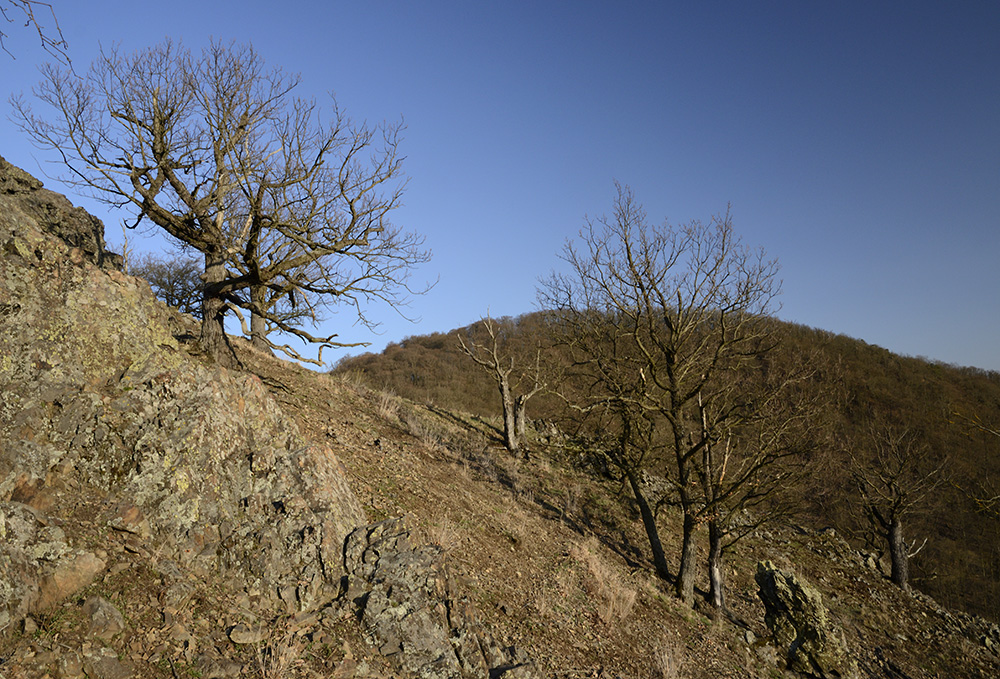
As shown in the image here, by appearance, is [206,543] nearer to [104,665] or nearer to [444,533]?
[104,665]

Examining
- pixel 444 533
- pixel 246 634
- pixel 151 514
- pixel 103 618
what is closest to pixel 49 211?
pixel 151 514

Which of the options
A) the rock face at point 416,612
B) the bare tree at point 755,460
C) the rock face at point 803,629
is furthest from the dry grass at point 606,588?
the rock face at point 803,629

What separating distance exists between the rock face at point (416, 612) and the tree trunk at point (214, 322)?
5.53m

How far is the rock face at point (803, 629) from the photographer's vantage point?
1023 centimetres

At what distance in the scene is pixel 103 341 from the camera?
574 cm

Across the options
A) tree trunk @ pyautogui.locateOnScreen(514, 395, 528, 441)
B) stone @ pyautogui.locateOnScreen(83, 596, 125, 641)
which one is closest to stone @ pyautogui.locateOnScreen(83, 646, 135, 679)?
stone @ pyautogui.locateOnScreen(83, 596, 125, 641)

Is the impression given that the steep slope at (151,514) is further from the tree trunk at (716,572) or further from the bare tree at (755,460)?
the tree trunk at (716,572)

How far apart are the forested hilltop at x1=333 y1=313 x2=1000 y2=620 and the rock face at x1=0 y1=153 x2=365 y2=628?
8.98m

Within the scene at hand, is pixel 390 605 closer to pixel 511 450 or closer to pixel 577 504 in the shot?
pixel 577 504

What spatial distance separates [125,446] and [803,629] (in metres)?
12.3

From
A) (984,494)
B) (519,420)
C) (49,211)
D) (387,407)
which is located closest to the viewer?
(49,211)

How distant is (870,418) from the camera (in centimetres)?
3809

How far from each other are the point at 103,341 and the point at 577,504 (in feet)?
42.1

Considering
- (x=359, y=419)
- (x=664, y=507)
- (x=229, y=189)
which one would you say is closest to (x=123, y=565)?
(x=229, y=189)
